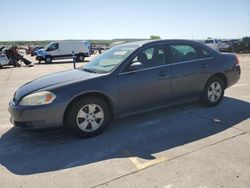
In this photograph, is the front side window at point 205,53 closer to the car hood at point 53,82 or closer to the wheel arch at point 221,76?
the wheel arch at point 221,76

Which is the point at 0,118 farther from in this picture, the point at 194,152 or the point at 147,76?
the point at 194,152

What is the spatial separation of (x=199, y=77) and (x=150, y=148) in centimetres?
226

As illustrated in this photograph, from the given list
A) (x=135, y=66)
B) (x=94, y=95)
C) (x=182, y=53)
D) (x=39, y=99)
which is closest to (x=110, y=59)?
(x=135, y=66)

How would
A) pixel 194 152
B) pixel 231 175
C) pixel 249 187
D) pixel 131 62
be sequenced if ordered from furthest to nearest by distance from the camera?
pixel 131 62
pixel 194 152
pixel 231 175
pixel 249 187

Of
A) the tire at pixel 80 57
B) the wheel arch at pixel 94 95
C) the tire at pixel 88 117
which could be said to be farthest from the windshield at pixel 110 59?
the tire at pixel 80 57

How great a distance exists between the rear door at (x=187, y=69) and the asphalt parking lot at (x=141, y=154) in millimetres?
465

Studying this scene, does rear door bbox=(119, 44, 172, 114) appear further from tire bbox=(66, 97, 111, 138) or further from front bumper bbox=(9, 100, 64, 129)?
front bumper bbox=(9, 100, 64, 129)

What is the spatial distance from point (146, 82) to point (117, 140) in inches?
46.8

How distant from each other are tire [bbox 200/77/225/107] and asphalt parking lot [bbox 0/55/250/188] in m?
0.40

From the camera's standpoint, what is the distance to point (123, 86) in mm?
4637

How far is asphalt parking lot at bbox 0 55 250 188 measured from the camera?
3.17 m

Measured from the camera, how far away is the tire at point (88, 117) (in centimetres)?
432

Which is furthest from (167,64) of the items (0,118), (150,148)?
(0,118)

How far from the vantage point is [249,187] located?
115 inches
